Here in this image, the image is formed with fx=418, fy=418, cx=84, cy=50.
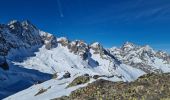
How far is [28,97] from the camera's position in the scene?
4362 cm

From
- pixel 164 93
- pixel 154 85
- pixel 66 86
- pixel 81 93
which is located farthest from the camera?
pixel 66 86

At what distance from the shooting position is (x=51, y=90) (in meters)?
43.1

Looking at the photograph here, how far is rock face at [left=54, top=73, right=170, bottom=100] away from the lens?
30487 millimetres

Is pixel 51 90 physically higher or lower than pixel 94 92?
higher

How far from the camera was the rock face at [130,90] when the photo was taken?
30.5 m

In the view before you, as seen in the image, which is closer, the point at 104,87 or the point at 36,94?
the point at 104,87

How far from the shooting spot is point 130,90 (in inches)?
1257

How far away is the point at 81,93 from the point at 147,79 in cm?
559

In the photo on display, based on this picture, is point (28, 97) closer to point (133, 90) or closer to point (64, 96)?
point (64, 96)

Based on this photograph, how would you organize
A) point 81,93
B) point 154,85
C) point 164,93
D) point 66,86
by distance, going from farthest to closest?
point 66,86 < point 81,93 < point 154,85 < point 164,93

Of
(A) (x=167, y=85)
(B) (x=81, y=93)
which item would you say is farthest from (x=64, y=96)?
(A) (x=167, y=85)

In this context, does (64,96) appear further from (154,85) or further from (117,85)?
(154,85)

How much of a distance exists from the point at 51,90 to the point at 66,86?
5.60 feet

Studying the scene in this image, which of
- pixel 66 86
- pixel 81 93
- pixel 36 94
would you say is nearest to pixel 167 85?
pixel 81 93
